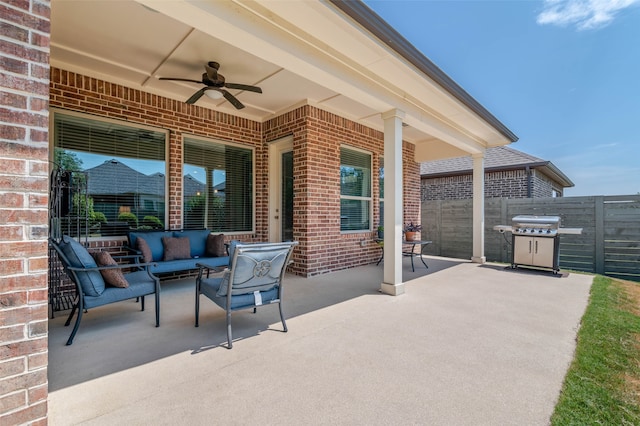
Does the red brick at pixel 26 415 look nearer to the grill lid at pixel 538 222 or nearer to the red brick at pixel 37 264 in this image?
the red brick at pixel 37 264

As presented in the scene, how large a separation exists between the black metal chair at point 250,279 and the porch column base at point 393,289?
1.88 metres

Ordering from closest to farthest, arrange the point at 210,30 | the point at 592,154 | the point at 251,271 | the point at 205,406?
the point at 205,406 → the point at 210,30 → the point at 251,271 → the point at 592,154

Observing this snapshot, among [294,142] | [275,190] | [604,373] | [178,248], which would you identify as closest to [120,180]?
[178,248]

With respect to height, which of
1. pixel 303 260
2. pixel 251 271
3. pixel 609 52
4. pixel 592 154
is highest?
pixel 609 52

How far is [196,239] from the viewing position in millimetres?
4918

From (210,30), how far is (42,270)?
2.18 metres

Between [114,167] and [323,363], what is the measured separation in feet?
14.4

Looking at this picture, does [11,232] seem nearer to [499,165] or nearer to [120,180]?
[120,180]

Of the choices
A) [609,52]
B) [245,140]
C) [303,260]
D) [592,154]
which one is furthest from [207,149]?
[592,154]

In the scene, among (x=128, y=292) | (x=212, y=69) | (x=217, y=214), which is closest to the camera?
(x=128, y=292)

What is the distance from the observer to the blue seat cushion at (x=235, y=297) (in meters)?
2.68

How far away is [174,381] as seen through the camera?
197cm

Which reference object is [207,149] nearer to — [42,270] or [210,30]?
[210,30]

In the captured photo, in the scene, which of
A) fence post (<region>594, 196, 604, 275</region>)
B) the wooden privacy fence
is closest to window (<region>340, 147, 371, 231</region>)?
the wooden privacy fence
